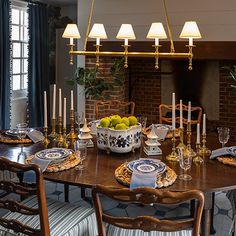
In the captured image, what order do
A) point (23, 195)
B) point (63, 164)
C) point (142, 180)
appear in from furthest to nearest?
1. point (63, 164)
2. point (142, 180)
3. point (23, 195)

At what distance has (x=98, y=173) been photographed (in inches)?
88.4

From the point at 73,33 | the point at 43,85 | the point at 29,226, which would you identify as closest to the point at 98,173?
the point at 29,226

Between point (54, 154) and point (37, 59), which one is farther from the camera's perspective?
point (37, 59)

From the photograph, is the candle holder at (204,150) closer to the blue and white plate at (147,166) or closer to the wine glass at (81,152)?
the blue and white plate at (147,166)

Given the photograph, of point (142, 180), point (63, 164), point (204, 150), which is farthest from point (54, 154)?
point (204, 150)

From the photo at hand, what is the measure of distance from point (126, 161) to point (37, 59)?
355 centimetres

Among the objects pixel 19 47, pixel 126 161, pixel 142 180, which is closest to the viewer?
pixel 142 180

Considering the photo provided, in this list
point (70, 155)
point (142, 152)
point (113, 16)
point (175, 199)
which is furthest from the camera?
point (113, 16)

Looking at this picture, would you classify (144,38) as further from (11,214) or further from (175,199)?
(175,199)

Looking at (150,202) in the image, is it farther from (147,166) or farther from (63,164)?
(63,164)

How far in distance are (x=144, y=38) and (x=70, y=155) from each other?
2.75m

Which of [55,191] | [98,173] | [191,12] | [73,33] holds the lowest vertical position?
[55,191]

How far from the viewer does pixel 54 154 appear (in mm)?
2488

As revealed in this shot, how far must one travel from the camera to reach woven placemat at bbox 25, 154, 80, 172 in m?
2.28
